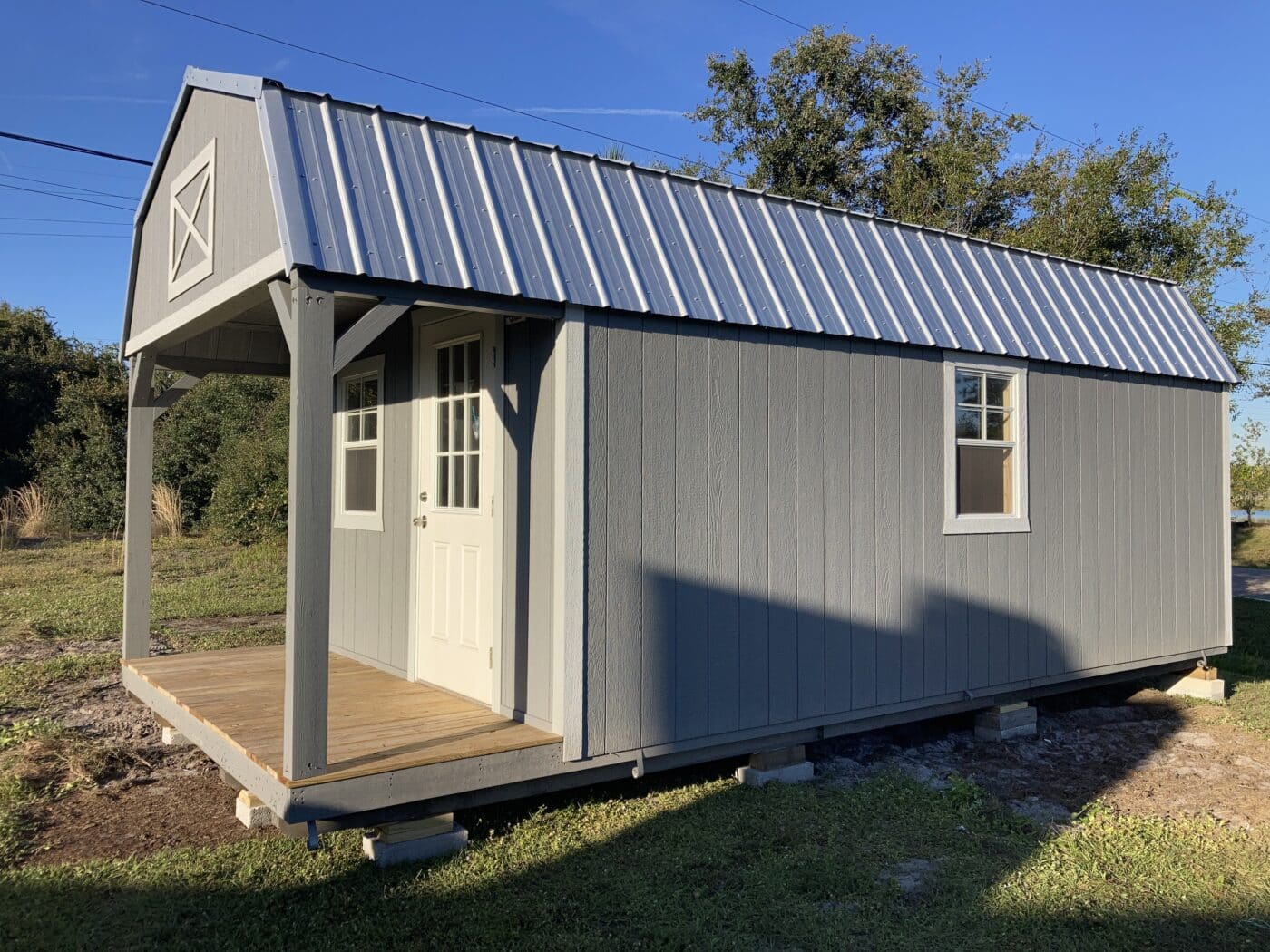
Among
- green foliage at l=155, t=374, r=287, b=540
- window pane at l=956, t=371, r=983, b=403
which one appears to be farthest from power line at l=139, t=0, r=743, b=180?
window pane at l=956, t=371, r=983, b=403

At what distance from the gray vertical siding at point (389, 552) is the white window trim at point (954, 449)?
123 inches

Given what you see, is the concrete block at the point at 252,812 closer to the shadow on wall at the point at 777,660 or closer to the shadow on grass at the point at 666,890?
the shadow on grass at the point at 666,890

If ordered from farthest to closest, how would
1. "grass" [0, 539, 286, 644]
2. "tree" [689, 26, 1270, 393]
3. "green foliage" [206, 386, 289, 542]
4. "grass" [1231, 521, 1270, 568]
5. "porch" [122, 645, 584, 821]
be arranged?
1. "grass" [1231, 521, 1270, 568]
2. "green foliage" [206, 386, 289, 542]
3. "tree" [689, 26, 1270, 393]
4. "grass" [0, 539, 286, 644]
5. "porch" [122, 645, 584, 821]

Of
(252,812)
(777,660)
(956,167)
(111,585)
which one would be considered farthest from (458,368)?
(956,167)

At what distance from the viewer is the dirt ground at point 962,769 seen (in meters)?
4.60

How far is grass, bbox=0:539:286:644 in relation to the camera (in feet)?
31.0

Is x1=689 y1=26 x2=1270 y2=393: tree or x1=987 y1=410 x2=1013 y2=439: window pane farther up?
x1=689 y1=26 x2=1270 y2=393: tree

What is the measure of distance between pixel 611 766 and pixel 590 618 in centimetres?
71

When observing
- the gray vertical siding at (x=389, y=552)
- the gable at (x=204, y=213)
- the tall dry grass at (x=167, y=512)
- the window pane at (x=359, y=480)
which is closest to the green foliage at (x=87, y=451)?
the tall dry grass at (x=167, y=512)

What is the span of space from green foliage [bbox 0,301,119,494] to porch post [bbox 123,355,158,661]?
715 inches

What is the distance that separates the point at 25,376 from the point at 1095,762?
2401 centimetres

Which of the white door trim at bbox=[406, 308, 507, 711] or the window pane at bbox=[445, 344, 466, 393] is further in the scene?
the window pane at bbox=[445, 344, 466, 393]

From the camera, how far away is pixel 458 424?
537cm

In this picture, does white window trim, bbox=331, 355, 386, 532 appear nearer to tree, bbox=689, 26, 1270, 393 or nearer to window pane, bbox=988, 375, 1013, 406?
window pane, bbox=988, 375, 1013, 406
